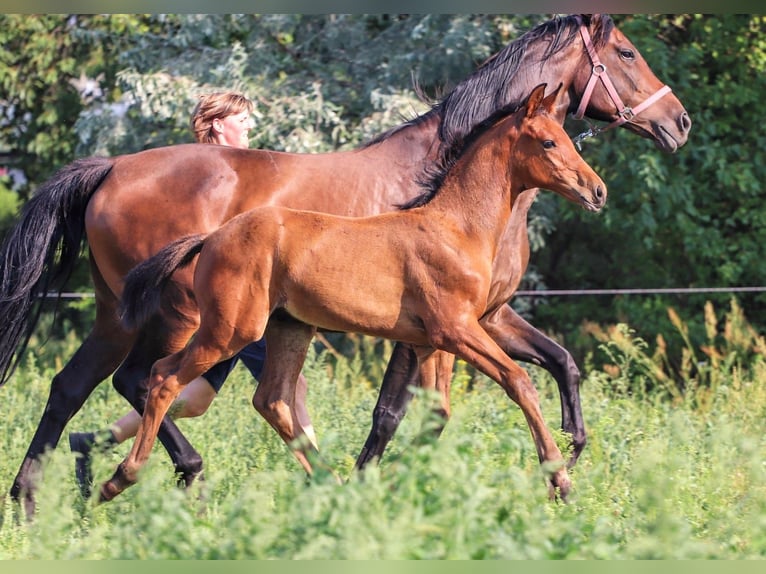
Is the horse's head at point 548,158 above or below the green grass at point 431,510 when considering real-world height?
above

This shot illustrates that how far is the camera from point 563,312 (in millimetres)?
11578

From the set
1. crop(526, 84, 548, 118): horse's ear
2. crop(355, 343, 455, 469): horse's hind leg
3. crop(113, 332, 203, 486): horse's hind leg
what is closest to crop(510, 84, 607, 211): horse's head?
crop(526, 84, 548, 118): horse's ear

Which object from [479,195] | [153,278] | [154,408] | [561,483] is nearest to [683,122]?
[479,195]

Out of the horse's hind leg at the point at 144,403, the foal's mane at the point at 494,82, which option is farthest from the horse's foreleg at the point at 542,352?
the horse's hind leg at the point at 144,403

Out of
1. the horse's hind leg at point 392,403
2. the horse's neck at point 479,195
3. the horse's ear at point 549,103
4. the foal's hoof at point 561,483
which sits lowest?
the horse's hind leg at point 392,403

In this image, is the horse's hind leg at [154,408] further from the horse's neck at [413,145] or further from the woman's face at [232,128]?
the woman's face at [232,128]

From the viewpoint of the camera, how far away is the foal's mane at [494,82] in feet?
17.3

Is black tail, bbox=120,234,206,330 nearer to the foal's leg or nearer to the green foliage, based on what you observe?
the foal's leg

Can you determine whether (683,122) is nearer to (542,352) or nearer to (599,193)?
(542,352)

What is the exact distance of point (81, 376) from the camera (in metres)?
5.46

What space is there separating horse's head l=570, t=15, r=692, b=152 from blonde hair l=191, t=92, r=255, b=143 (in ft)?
5.75

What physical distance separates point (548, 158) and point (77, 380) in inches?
97.6

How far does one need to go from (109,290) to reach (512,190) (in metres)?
2.11

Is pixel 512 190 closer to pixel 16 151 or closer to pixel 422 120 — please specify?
pixel 422 120
